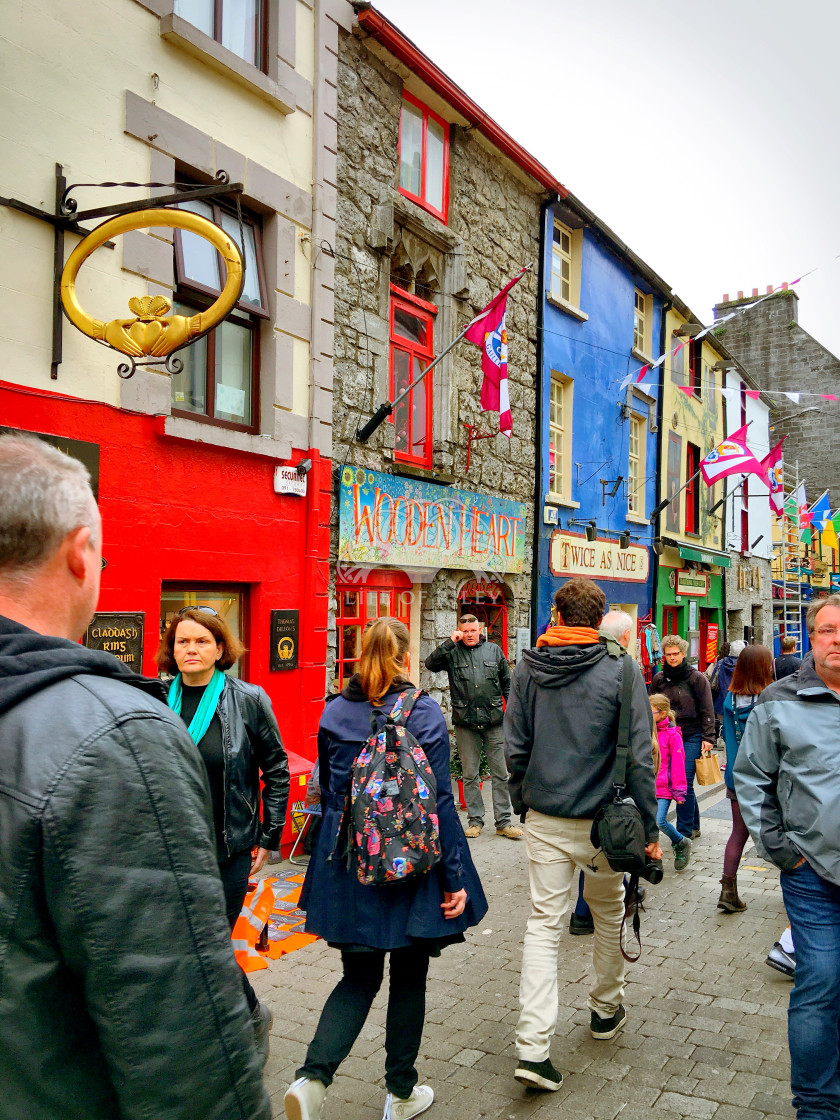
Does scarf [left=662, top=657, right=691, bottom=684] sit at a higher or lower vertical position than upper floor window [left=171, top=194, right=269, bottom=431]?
lower

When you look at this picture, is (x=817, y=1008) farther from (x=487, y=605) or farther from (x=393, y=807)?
(x=487, y=605)

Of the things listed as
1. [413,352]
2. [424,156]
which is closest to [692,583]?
[413,352]

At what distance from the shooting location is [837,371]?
92.7 ft

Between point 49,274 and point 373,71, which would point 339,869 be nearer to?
point 49,274

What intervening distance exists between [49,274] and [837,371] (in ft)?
91.4

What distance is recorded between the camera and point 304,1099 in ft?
9.80

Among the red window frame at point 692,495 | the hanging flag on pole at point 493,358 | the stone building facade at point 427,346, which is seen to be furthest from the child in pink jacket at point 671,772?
the red window frame at point 692,495

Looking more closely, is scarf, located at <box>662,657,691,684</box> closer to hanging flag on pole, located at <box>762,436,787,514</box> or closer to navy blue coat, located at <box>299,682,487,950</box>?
navy blue coat, located at <box>299,682,487,950</box>

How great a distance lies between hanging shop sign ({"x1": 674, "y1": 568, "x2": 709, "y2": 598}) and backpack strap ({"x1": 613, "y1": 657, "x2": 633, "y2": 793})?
49.8 ft

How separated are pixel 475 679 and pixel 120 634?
3.35 metres

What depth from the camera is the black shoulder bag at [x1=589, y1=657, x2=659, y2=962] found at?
3633 millimetres

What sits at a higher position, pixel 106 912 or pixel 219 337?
pixel 219 337

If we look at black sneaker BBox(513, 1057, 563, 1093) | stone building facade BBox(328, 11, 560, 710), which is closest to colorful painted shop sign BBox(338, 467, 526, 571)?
stone building facade BBox(328, 11, 560, 710)

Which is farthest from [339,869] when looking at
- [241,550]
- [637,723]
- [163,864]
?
[241,550]
